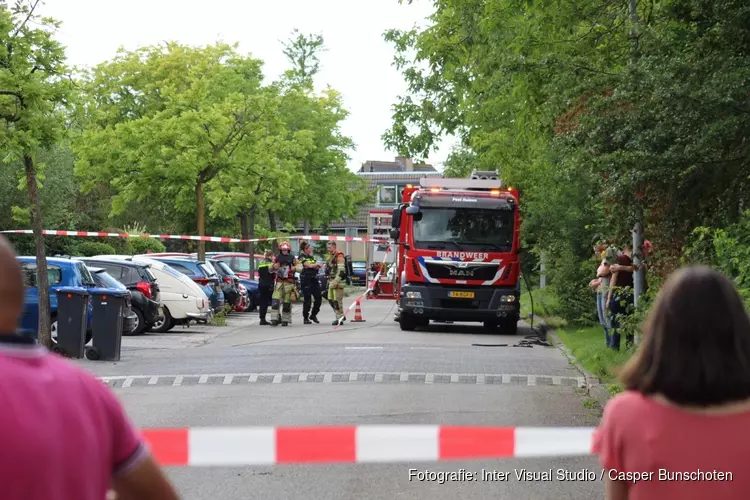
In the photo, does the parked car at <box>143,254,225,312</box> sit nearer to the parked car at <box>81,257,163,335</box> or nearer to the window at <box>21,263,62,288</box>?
the parked car at <box>81,257,163,335</box>

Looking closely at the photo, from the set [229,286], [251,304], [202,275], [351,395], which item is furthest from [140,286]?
[351,395]

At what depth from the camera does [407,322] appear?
2739cm

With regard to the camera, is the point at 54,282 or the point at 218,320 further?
the point at 218,320

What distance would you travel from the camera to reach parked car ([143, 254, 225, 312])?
3017 centimetres

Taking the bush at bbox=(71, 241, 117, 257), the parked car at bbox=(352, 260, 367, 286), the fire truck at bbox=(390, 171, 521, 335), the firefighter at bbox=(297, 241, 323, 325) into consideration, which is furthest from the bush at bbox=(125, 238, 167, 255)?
the fire truck at bbox=(390, 171, 521, 335)

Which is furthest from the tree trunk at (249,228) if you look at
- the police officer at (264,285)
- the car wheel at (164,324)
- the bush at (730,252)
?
the bush at (730,252)

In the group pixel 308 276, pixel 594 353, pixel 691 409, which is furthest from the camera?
pixel 308 276

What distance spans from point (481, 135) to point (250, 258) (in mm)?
9356

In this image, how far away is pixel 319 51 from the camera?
7156cm

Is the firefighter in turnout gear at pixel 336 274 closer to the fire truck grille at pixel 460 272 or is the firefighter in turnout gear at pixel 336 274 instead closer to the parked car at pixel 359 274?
the fire truck grille at pixel 460 272

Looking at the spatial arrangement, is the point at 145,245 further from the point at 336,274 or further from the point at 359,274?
the point at 336,274

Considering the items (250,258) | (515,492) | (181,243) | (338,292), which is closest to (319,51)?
(181,243)

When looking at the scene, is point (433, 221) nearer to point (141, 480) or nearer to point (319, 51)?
point (141, 480)

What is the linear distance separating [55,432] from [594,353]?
1572 cm
